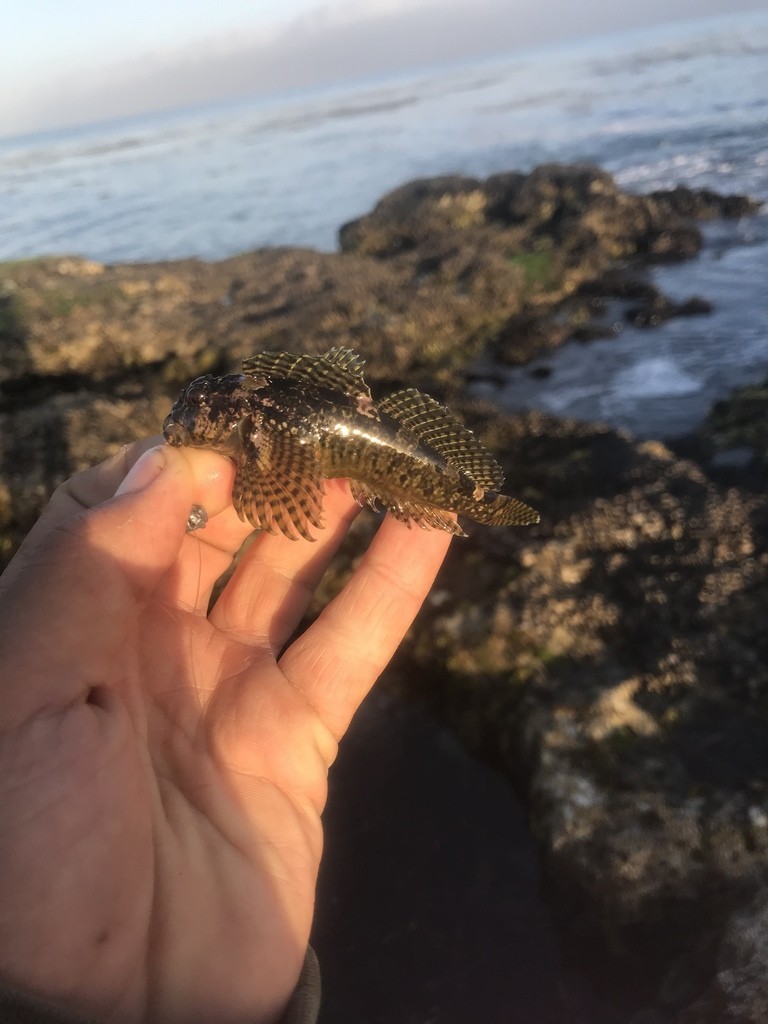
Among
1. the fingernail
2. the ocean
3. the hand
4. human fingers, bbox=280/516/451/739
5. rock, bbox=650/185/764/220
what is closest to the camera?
the hand

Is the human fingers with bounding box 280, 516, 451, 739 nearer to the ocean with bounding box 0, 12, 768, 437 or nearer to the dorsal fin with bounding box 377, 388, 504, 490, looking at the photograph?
the dorsal fin with bounding box 377, 388, 504, 490

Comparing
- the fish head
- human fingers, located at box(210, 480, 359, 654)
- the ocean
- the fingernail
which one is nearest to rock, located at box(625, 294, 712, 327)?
the ocean

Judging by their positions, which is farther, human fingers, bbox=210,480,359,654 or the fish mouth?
human fingers, bbox=210,480,359,654

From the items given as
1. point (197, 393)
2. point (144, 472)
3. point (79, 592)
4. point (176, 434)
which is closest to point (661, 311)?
point (197, 393)

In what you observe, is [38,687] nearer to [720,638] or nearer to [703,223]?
[720,638]

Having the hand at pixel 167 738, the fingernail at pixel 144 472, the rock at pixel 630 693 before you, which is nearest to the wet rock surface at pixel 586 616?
the rock at pixel 630 693

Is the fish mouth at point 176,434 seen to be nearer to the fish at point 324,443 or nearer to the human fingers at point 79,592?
the fish at point 324,443

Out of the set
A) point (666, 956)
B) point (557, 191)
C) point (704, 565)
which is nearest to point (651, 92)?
point (557, 191)
